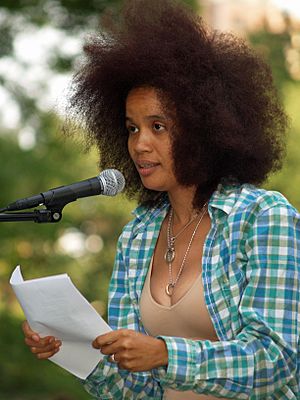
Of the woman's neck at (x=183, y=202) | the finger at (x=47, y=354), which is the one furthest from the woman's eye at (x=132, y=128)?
the finger at (x=47, y=354)

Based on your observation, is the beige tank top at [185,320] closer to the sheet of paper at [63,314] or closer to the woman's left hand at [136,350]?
the sheet of paper at [63,314]

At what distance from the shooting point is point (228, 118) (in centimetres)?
307

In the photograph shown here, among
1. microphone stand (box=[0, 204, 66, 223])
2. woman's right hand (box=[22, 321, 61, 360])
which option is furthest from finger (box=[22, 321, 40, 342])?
microphone stand (box=[0, 204, 66, 223])

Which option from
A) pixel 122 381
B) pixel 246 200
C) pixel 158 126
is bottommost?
pixel 122 381

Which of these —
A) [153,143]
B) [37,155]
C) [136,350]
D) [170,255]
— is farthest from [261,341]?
[37,155]

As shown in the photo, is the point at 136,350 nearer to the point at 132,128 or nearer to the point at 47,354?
the point at 47,354

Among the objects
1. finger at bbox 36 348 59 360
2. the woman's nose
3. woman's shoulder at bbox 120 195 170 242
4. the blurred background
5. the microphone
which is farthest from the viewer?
the blurred background

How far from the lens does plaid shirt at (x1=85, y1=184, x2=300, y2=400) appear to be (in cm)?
267

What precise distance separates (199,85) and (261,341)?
33.0 inches

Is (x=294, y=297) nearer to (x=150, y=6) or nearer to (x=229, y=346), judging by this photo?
(x=229, y=346)

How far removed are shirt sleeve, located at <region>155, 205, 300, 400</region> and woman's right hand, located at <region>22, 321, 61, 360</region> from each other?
0.39 m

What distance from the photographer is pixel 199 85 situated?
10.2ft

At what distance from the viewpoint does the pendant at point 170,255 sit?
127 inches

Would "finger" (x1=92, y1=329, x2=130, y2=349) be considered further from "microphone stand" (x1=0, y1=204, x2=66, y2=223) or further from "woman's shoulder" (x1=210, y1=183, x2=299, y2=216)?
"woman's shoulder" (x1=210, y1=183, x2=299, y2=216)
